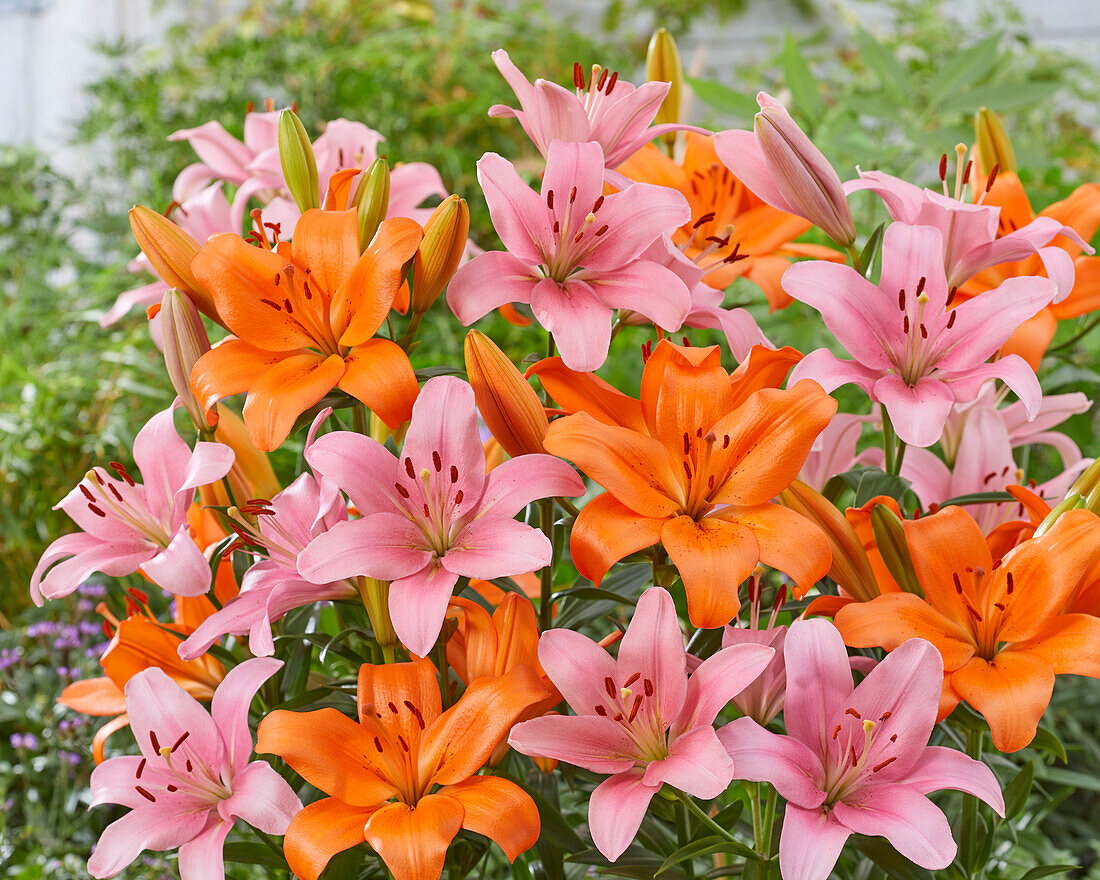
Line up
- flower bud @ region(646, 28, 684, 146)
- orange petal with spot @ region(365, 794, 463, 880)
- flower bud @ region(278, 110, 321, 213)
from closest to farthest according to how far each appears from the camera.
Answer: orange petal with spot @ region(365, 794, 463, 880) < flower bud @ region(278, 110, 321, 213) < flower bud @ region(646, 28, 684, 146)

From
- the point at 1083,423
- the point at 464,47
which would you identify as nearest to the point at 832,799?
the point at 1083,423

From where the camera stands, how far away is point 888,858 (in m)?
Answer: 0.37

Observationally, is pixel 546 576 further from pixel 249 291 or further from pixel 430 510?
pixel 249 291

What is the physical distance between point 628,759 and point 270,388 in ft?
0.62

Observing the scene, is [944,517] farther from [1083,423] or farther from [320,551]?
[1083,423]

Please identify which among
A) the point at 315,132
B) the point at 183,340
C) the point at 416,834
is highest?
the point at 183,340

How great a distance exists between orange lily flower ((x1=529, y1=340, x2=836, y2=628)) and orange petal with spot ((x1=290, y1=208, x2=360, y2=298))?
0.09 metres

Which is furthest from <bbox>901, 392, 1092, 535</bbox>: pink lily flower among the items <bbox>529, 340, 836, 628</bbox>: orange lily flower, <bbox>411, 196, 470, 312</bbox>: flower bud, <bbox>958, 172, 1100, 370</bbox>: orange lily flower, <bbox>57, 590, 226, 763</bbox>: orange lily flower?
<bbox>57, 590, 226, 763</bbox>: orange lily flower

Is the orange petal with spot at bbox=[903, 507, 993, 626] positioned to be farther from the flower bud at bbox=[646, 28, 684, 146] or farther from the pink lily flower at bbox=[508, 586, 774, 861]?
the flower bud at bbox=[646, 28, 684, 146]

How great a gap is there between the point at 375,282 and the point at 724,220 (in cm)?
23

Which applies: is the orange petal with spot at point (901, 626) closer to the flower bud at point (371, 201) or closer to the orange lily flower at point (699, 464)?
the orange lily flower at point (699, 464)

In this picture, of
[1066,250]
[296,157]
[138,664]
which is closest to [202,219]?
[296,157]

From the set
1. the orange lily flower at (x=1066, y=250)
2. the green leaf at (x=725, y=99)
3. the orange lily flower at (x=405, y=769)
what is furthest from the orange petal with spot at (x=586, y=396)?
the green leaf at (x=725, y=99)

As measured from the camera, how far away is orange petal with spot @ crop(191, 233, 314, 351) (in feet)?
1.20
